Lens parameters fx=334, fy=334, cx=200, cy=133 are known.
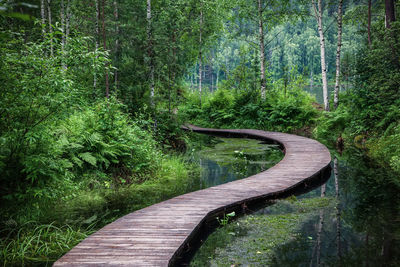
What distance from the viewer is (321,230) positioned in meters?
5.42

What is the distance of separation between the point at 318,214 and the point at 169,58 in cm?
906

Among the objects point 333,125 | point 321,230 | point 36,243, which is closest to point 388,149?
point 333,125

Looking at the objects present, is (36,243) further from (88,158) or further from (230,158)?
(230,158)

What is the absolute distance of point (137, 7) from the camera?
1798cm

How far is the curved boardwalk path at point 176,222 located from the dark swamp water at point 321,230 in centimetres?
31

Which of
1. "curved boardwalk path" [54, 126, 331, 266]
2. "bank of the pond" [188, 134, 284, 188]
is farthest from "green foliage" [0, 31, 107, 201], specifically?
"bank of the pond" [188, 134, 284, 188]

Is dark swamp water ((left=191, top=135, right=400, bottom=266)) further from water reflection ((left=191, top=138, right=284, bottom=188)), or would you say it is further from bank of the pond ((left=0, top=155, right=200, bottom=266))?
bank of the pond ((left=0, top=155, right=200, bottom=266))

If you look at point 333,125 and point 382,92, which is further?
point 333,125

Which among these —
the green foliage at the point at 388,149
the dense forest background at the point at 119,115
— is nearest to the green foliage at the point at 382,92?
the dense forest background at the point at 119,115

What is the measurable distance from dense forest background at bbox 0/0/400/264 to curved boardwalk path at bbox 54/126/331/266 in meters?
0.83

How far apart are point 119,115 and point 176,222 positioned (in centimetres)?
508

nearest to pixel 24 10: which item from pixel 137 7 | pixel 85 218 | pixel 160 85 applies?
pixel 85 218

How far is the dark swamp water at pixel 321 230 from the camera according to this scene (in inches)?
176

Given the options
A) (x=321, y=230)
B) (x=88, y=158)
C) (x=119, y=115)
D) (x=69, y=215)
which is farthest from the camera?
(x=119, y=115)
